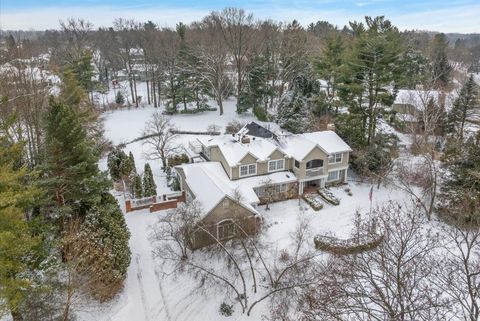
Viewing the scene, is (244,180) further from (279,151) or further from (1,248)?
(1,248)

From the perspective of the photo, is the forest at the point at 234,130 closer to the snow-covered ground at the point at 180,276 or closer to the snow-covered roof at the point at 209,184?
the snow-covered ground at the point at 180,276

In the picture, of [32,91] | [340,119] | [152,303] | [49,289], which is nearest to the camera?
[49,289]

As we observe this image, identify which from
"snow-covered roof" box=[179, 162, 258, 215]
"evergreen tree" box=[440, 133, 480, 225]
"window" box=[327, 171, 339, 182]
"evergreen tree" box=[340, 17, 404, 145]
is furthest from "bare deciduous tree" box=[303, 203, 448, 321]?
"evergreen tree" box=[340, 17, 404, 145]

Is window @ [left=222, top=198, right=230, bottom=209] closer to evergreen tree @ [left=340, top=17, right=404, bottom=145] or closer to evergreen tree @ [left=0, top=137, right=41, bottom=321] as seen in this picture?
evergreen tree @ [left=0, top=137, right=41, bottom=321]

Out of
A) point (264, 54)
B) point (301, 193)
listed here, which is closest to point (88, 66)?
point (264, 54)

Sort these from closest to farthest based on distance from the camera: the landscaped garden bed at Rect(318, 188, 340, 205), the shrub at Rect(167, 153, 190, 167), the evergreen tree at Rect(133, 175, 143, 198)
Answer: the evergreen tree at Rect(133, 175, 143, 198)
the landscaped garden bed at Rect(318, 188, 340, 205)
the shrub at Rect(167, 153, 190, 167)

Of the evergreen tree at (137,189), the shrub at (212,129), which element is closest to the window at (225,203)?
the evergreen tree at (137,189)
